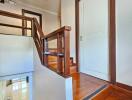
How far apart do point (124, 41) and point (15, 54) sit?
99.6 inches

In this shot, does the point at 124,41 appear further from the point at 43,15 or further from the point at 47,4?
the point at 43,15

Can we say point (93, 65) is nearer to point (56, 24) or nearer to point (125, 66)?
point (125, 66)

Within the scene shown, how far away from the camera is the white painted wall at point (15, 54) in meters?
2.88

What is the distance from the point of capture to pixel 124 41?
2.11 m

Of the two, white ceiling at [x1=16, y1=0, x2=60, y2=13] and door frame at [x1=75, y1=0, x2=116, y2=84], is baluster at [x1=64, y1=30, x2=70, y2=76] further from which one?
white ceiling at [x1=16, y1=0, x2=60, y2=13]

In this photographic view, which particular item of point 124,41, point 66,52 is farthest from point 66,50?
point 124,41

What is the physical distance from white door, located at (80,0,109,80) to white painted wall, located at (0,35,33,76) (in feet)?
4.68

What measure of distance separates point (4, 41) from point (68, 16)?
6.30ft

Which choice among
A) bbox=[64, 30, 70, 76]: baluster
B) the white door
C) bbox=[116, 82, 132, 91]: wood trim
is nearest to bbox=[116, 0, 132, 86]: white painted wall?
bbox=[116, 82, 132, 91]: wood trim

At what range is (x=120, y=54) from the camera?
7.13ft

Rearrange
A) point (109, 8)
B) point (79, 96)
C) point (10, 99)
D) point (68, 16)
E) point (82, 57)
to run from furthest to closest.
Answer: point (10, 99) < point (68, 16) < point (82, 57) < point (109, 8) < point (79, 96)

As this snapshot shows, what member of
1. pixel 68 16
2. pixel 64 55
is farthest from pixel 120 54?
pixel 68 16

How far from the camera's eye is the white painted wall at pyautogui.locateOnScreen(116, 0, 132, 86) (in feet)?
6.67

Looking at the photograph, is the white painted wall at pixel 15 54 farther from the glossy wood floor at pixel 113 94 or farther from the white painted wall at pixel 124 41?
the white painted wall at pixel 124 41
